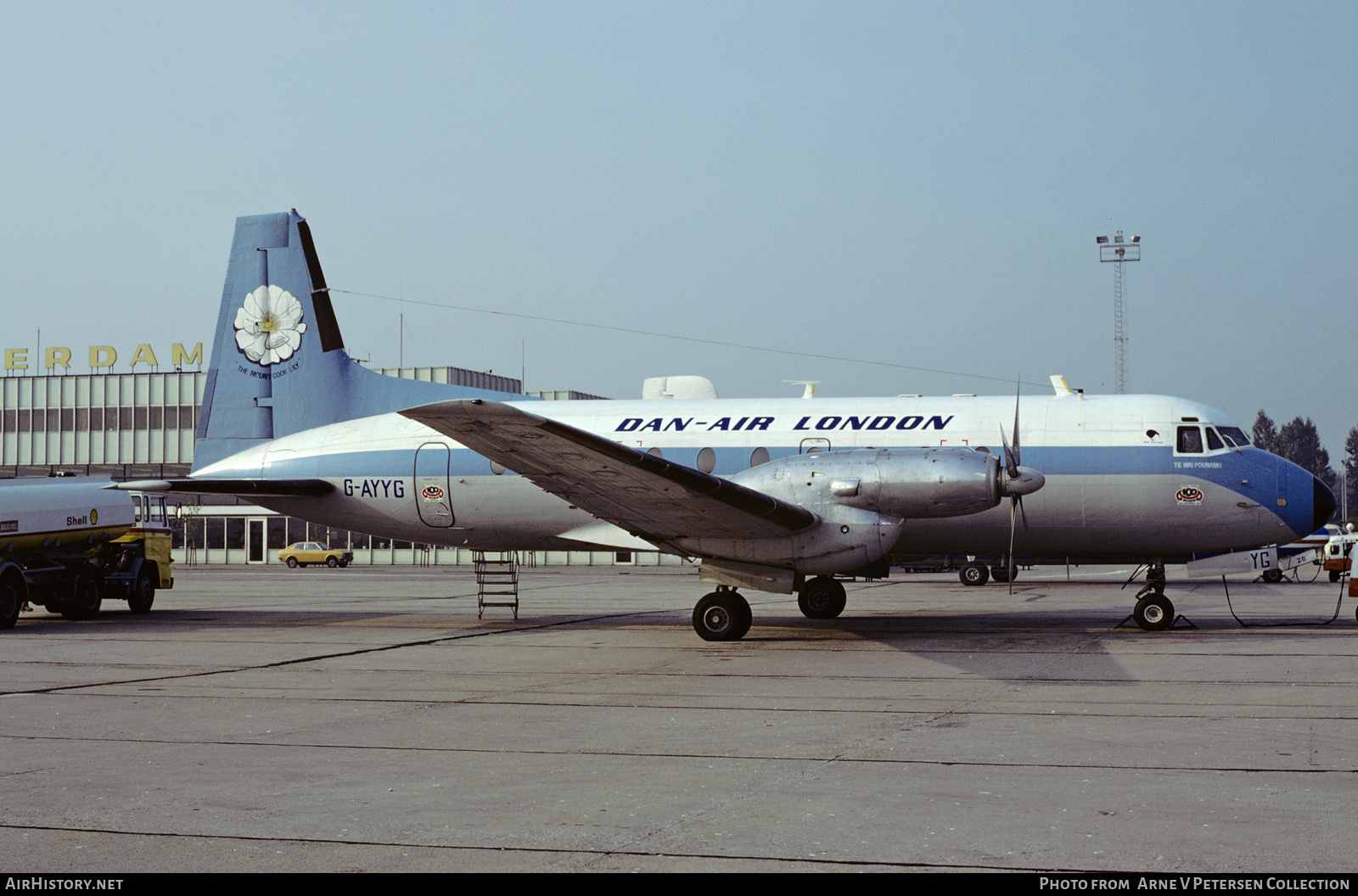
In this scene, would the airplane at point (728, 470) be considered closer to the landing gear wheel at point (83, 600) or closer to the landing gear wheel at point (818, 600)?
the landing gear wheel at point (818, 600)

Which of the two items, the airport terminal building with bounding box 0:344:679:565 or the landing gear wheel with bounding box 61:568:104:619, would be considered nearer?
the landing gear wheel with bounding box 61:568:104:619

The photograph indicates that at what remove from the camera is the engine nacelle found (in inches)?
650

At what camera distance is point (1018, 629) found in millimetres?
19344

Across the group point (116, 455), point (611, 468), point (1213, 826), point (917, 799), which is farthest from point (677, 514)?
point (116, 455)

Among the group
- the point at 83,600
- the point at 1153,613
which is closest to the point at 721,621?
the point at 1153,613

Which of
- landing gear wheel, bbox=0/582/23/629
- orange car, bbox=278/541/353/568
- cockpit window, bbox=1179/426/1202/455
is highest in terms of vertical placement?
cockpit window, bbox=1179/426/1202/455

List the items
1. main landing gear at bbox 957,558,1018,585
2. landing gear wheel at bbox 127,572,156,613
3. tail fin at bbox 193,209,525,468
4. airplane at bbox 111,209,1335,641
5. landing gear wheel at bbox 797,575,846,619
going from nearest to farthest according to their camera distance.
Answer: airplane at bbox 111,209,1335,641
landing gear wheel at bbox 797,575,846,619
tail fin at bbox 193,209,525,468
landing gear wheel at bbox 127,572,156,613
main landing gear at bbox 957,558,1018,585

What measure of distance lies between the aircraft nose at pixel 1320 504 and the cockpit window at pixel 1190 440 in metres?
1.84

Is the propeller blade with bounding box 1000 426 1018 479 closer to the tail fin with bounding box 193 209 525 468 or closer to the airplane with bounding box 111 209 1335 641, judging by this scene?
the airplane with bounding box 111 209 1335 641

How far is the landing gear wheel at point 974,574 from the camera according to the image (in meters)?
35.4

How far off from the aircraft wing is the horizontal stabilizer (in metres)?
6.27

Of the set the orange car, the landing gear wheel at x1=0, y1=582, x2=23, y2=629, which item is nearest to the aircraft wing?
the landing gear wheel at x1=0, y1=582, x2=23, y2=629
